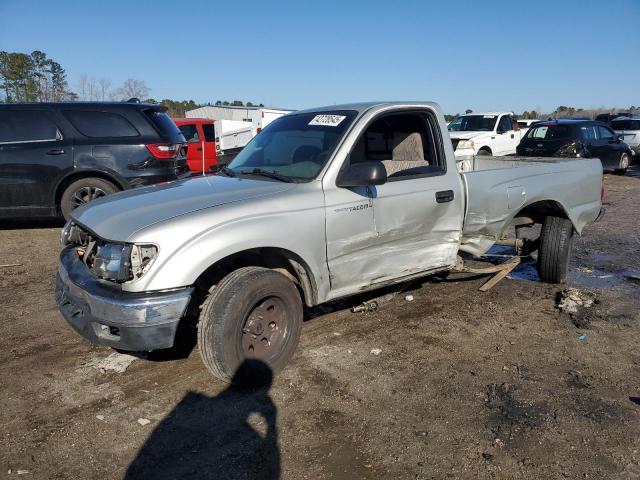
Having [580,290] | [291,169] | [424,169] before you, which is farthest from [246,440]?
[580,290]

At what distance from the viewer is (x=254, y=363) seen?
351cm

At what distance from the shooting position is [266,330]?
3631 millimetres

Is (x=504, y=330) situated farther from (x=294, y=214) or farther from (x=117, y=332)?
(x=117, y=332)

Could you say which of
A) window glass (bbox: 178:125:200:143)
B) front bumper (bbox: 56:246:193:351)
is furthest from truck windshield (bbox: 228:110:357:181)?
window glass (bbox: 178:125:200:143)

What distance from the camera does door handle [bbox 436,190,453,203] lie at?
4.44 metres

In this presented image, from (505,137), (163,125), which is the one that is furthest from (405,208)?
(505,137)

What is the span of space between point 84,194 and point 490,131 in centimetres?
1421

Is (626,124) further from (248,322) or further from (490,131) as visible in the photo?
(248,322)

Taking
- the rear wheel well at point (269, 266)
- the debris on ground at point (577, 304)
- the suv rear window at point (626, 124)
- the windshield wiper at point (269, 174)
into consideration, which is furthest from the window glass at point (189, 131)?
the suv rear window at point (626, 124)

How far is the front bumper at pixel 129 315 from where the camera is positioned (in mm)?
3064

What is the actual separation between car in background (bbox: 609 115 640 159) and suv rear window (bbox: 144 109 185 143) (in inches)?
698

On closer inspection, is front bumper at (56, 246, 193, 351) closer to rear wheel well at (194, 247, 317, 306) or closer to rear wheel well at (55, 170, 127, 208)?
rear wheel well at (194, 247, 317, 306)

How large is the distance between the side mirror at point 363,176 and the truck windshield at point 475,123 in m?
15.9

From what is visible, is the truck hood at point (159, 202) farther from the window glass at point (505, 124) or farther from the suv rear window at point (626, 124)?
the suv rear window at point (626, 124)
